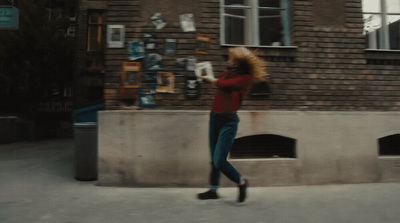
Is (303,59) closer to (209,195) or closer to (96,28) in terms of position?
(209,195)

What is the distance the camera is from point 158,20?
523cm

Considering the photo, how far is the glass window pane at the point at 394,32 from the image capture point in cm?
586

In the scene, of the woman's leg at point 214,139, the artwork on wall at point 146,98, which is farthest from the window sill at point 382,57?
the artwork on wall at point 146,98

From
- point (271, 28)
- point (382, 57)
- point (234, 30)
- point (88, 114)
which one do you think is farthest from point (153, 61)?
point (382, 57)

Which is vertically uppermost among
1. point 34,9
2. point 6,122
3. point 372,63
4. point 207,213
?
point 34,9

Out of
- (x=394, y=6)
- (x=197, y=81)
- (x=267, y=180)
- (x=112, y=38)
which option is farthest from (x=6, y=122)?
(x=394, y=6)

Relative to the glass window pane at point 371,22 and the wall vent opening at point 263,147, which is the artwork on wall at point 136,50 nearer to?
the wall vent opening at point 263,147

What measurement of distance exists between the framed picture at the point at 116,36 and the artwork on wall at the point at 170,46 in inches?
27.7

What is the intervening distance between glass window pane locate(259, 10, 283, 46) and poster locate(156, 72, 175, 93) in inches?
68.4

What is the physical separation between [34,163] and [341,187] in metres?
6.27

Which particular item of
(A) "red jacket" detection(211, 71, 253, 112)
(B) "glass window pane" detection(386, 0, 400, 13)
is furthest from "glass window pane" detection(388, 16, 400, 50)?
(A) "red jacket" detection(211, 71, 253, 112)

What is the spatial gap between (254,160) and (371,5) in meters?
3.56

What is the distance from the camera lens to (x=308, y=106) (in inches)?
211

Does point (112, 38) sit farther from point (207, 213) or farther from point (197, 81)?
point (207, 213)
